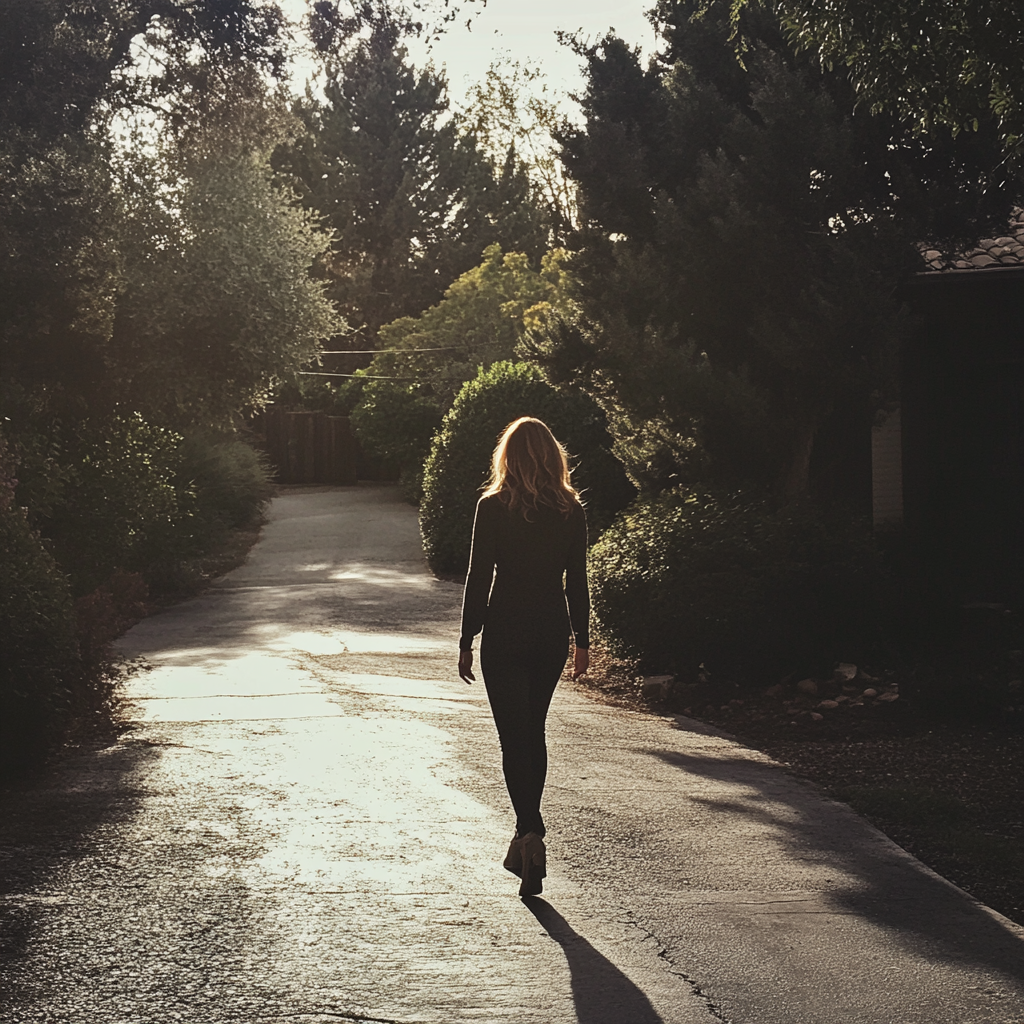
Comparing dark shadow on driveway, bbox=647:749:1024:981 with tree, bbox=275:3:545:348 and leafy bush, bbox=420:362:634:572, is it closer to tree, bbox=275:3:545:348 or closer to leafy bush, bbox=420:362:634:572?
leafy bush, bbox=420:362:634:572

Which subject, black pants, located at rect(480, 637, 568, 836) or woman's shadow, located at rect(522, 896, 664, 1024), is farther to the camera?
black pants, located at rect(480, 637, 568, 836)

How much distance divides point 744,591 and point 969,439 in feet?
15.6

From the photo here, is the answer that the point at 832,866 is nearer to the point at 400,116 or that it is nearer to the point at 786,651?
the point at 786,651

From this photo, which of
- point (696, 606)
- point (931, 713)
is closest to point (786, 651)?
point (696, 606)

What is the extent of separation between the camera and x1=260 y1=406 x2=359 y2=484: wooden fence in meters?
41.9

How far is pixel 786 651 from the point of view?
415 inches

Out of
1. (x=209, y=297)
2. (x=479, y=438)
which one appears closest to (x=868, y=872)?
(x=479, y=438)

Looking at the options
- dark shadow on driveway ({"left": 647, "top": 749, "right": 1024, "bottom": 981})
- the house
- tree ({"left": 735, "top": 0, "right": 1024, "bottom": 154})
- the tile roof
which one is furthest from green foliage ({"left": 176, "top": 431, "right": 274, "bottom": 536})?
dark shadow on driveway ({"left": 647, "top": 749, "right": 1024, "bottom": 981})

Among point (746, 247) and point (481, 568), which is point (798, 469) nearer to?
point (746, 247)

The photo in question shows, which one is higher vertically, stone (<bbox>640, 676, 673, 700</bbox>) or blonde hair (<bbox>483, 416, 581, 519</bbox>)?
blonde hair (<bbox>483, 416, 581, 519</bbox>)

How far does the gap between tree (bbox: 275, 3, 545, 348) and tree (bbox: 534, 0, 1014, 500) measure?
38.7m

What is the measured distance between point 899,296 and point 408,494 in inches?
794

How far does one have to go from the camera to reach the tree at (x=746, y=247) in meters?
11.9

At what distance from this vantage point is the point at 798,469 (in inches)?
510
